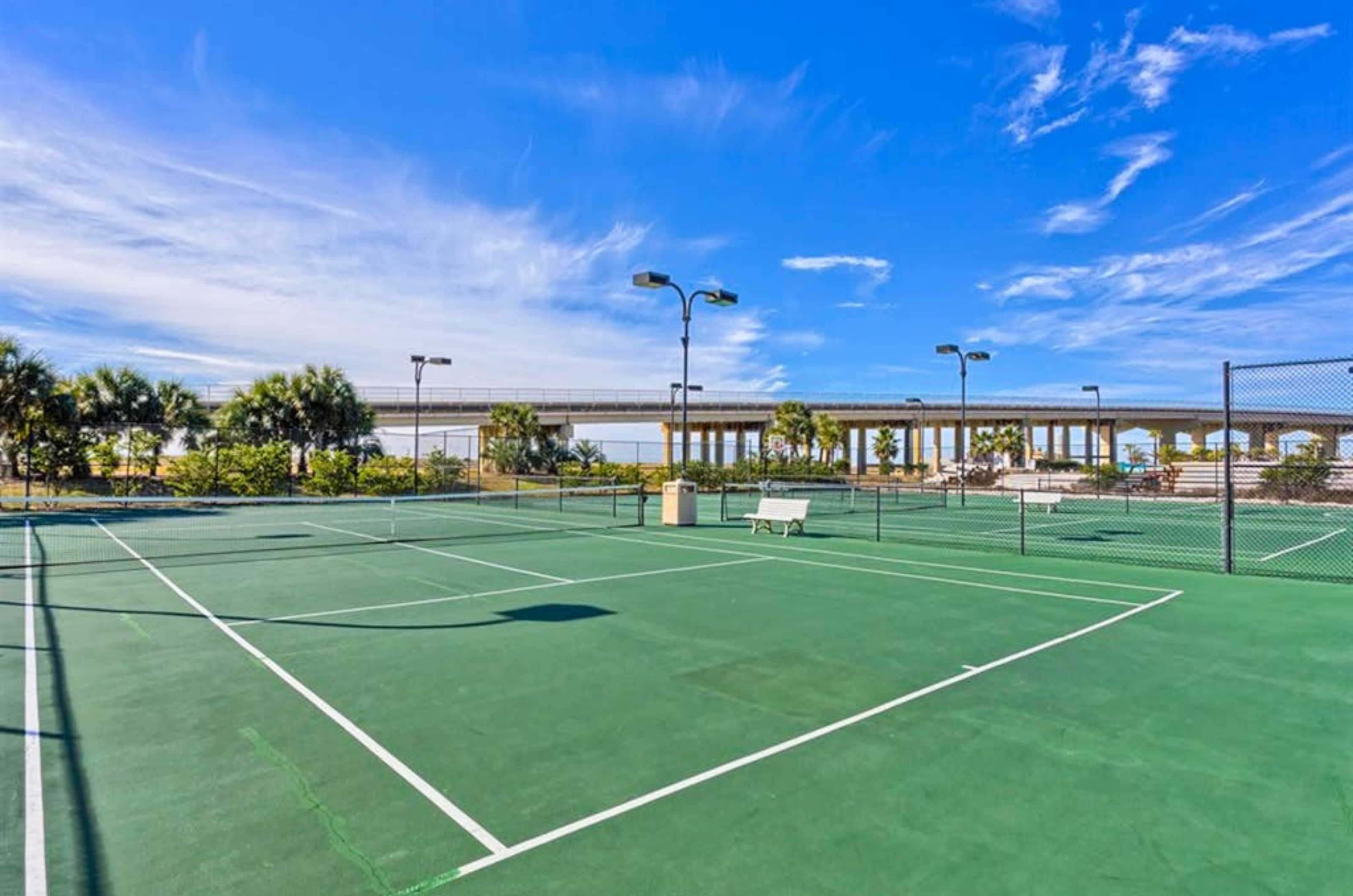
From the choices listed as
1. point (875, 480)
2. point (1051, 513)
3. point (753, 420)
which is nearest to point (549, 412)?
point (753, 420)

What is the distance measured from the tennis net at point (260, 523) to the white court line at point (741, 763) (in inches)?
404

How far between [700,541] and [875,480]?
41692 mm

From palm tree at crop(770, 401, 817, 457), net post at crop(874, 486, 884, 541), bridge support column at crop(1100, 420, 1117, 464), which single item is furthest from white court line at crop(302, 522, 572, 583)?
palm tree at crop(770, 401, 817, 457)

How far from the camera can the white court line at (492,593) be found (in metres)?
8.49

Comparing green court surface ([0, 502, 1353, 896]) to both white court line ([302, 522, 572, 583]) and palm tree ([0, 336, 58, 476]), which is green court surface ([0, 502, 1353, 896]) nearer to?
white court line ([302, 522, 572, 583])

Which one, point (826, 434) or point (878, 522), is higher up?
point (826, 434)

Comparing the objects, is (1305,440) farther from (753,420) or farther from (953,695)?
(753,420)

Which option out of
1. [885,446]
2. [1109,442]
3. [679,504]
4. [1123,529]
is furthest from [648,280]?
[1109,442]

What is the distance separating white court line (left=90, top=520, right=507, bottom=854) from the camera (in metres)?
3.62

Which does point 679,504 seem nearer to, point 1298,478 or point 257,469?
point 257,469

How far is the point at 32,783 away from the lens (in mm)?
4113

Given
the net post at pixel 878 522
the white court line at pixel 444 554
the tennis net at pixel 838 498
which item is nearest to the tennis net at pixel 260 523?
the white court line at pixel 444 554

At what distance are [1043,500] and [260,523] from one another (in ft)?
80.8

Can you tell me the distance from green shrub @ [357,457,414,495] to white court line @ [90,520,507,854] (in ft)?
81.4
